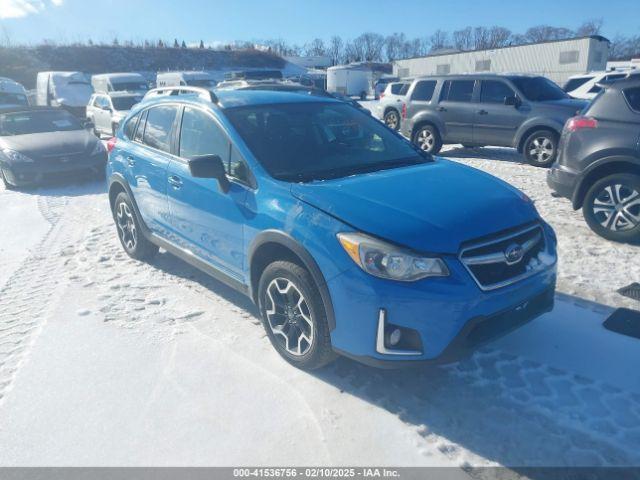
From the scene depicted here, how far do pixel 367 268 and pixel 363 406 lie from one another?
92 centimetres

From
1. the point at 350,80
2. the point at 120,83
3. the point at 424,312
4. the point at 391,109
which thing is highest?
the point at 350,80

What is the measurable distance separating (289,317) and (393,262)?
3.10 ft

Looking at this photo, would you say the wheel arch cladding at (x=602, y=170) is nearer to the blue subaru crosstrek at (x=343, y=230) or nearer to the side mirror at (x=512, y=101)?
the blue subaru crosstrek at (x=343, y=230)

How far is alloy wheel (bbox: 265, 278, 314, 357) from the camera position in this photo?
10.5 ft

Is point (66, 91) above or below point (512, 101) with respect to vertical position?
above

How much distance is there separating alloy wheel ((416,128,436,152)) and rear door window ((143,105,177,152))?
7845mm

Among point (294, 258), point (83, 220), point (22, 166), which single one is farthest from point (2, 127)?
point (294, 258)

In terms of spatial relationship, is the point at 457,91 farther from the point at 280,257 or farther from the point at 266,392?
the point at 266,392

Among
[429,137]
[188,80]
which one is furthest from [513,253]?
[188,80]

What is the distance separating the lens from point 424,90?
38.7 feet

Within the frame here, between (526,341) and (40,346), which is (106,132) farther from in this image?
(526,341)

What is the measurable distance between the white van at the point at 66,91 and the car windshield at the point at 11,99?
159 inches

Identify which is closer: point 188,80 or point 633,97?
point 633,97

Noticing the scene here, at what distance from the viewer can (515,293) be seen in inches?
115
